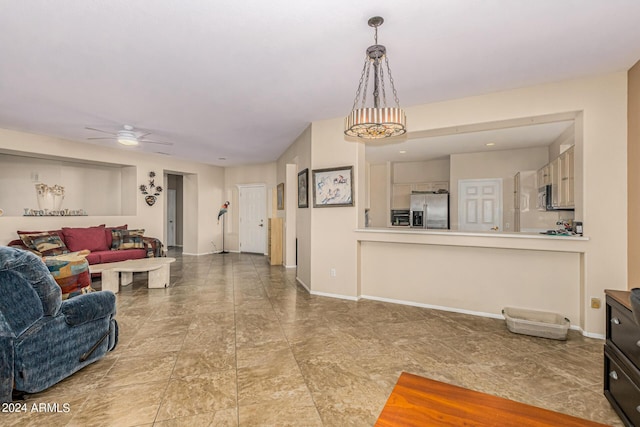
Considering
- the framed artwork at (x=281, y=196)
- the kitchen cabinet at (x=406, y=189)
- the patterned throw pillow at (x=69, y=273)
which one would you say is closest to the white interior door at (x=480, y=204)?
the kitchen cabinet at (x=406, y=189)

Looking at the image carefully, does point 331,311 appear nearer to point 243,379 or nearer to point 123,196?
point 243,379

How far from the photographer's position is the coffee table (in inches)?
173

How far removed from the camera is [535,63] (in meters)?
2.68

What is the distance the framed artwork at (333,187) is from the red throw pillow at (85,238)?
4.18 m

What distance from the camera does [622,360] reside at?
1.72m

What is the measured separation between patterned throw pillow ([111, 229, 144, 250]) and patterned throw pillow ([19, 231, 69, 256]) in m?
0.79

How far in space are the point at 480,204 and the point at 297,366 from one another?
17.1 ft

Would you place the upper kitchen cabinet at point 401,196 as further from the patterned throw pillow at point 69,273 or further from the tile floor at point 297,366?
the patterned throw pillow at point 69,273

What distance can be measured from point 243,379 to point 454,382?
59.8 inches

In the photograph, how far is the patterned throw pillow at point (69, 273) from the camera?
2.47 metres

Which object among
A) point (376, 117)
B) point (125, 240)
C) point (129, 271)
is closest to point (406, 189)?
point (376, 117)

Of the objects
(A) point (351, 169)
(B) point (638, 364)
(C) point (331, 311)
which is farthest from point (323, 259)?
(B) point (638, 364)

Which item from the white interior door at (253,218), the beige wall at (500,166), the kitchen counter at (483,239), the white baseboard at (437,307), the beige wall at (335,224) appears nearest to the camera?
the kitchen counter at (483,239)

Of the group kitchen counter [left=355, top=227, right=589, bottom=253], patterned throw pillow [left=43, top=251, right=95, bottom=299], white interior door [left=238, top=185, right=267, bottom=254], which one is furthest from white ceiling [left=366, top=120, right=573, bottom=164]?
patterned throw pillow [left=43, top=251, right=95, bottom=299]
